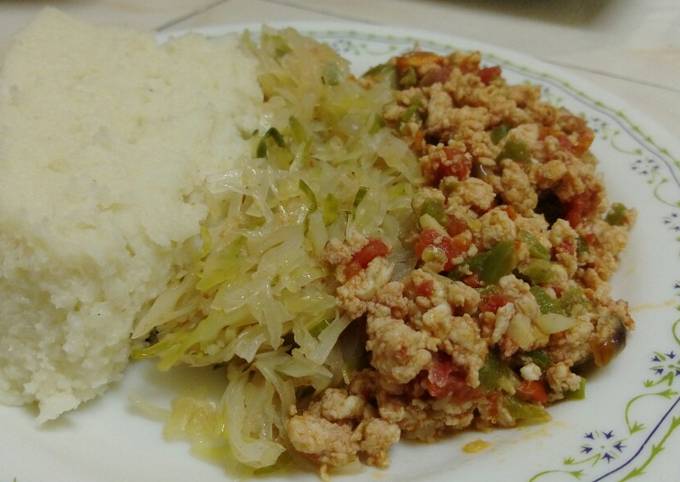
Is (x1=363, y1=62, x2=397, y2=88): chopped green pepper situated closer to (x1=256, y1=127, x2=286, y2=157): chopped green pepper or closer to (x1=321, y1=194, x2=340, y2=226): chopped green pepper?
(x1=256, y1=127, x2=286, y2=157): chopped green pepper

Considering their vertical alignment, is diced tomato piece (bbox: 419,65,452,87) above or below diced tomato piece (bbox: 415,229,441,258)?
above

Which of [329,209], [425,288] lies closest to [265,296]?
[329,209]

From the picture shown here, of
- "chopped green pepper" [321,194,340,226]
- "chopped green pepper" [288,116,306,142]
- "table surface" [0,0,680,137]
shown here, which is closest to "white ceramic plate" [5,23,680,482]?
"chopped green pepper" [321,194,340,226]

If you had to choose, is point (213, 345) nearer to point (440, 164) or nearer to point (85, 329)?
point (85, 329)

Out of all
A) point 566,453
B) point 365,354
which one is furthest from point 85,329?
point 566,453

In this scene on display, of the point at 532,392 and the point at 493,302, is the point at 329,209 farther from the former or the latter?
the point at 532,392
